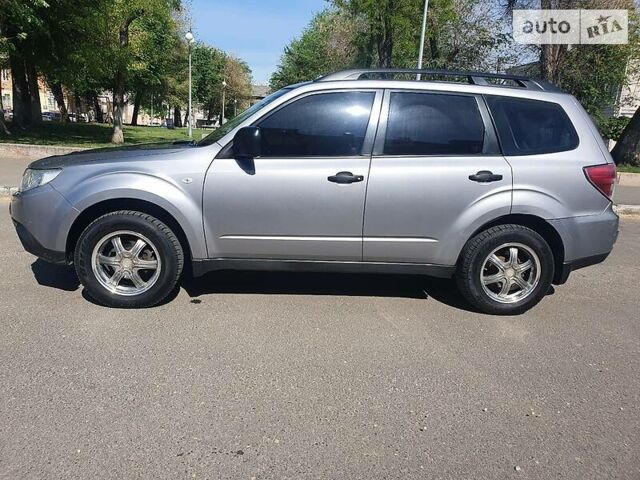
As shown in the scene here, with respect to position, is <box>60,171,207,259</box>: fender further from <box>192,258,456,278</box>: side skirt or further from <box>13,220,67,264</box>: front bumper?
<box>192,258,456,278</box>: side skirt

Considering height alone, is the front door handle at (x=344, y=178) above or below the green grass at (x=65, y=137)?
below

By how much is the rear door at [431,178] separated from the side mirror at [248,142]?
3.04 feet

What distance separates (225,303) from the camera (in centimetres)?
442

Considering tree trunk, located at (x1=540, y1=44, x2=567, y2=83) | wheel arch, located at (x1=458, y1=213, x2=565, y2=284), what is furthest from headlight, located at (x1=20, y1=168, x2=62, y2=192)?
tree trunk, located at (x1=540, y1=44, x2=567, y2=83)

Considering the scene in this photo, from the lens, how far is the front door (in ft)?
13.1

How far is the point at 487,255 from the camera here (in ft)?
13.9

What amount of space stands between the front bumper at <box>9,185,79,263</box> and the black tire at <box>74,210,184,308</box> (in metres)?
0.14

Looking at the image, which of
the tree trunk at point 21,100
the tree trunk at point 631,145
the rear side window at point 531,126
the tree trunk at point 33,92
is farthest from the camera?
the tree trunk at point 33,92

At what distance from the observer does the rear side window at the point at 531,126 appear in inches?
165

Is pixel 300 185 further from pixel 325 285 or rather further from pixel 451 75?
pixel 451 75

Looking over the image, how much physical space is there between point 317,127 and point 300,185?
0.51 metres

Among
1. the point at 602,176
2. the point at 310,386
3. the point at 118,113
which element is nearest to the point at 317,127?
the point at 310,386

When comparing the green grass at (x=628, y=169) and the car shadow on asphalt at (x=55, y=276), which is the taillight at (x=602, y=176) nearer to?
Answer: the car shadow on asphalt at (x=55, y=276)

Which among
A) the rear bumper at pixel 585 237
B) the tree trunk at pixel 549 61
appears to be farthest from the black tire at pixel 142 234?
the tree trunk at pixel 549 61
